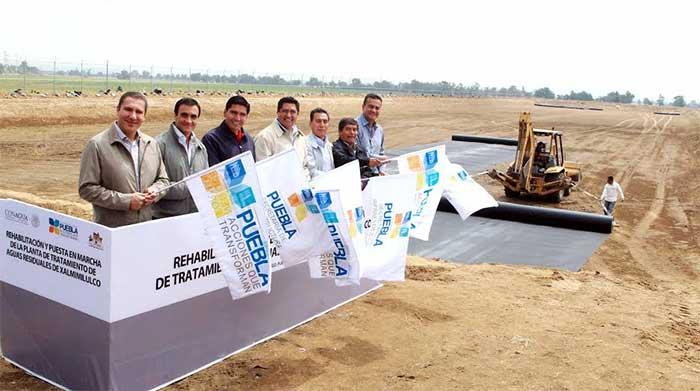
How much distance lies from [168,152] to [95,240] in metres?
1.26

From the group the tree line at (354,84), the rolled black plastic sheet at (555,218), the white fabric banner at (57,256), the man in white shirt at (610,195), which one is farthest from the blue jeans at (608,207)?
the tree line at (354,84)

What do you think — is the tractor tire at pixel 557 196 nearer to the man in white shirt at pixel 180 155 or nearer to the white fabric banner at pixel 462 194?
the white fabric banner at pixel 462 194

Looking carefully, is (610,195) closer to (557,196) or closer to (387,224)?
(557,196)

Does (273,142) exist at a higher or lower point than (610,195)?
higher

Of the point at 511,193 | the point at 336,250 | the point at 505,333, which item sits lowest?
the point at 511,193

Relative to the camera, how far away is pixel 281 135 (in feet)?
21.8

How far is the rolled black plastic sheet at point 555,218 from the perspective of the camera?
13.3 metres

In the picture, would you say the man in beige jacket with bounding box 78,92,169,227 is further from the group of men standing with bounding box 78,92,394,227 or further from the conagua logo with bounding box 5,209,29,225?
the conagua logo with bounding box 5,209,29,225

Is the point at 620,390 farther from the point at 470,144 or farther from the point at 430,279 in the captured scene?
the point at 470,144

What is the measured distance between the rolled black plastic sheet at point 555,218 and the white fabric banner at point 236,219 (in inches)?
364

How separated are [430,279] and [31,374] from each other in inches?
195

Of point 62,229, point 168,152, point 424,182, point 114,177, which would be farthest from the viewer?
point 424,182

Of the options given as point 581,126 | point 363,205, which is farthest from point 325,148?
point 581,126

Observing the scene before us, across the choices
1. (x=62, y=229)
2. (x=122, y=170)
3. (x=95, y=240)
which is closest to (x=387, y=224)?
(x=122, y=170)
